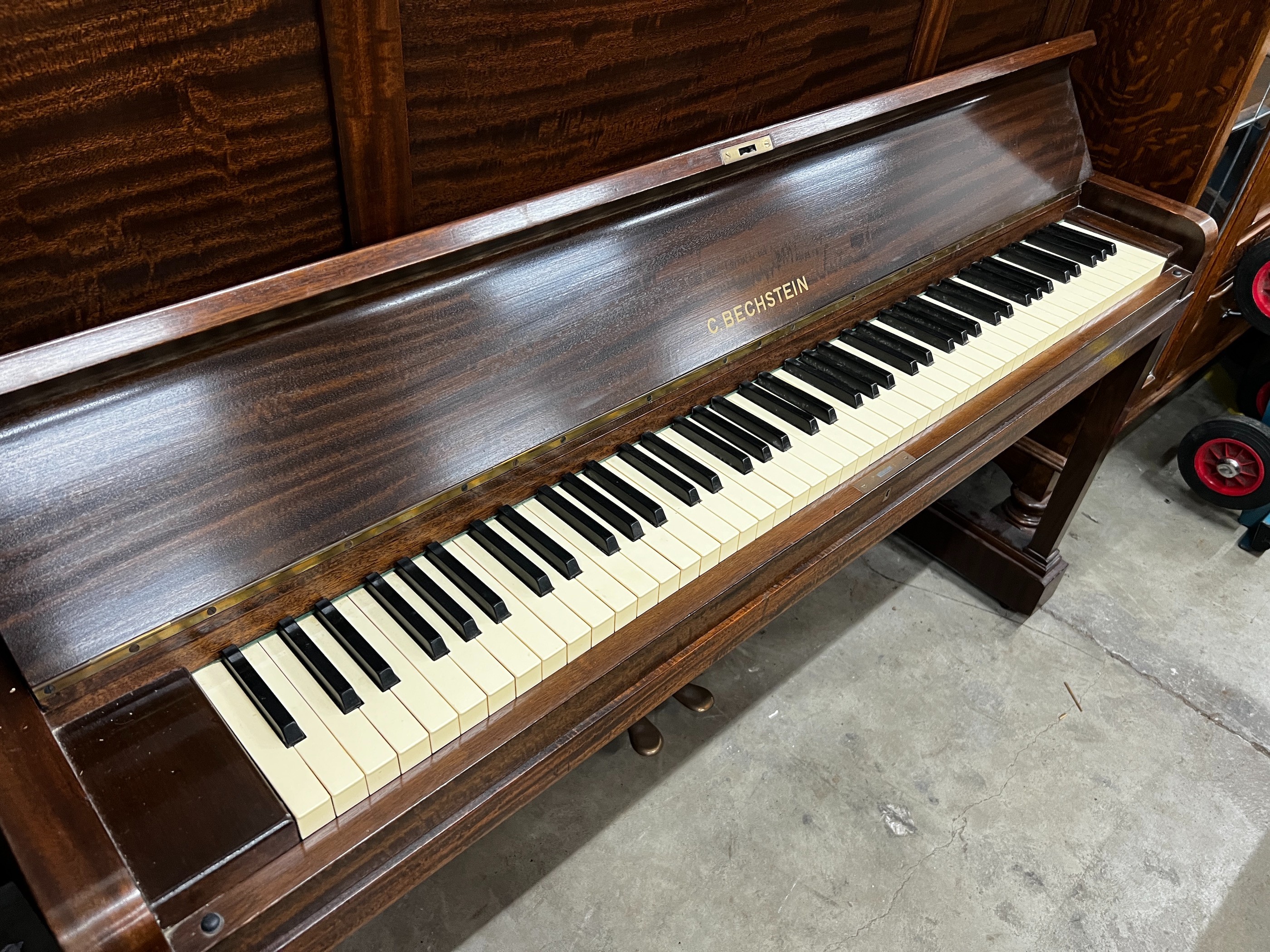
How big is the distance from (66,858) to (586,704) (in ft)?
1.75

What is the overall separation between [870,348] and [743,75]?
0.49 meters

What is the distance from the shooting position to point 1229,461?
2590mm

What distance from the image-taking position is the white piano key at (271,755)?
2.93ft

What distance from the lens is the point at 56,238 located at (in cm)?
93

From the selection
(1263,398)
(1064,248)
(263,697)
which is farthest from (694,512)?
(1263,398)

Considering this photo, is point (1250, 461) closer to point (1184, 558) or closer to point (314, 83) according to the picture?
point (1184, 558)

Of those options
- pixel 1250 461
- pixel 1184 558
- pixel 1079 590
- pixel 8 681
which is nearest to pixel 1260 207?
pixel 1250 461

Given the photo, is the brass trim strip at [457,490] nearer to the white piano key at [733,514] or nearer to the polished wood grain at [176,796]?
the polished wood grain at [176,796]

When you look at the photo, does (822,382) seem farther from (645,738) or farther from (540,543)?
(645,738)

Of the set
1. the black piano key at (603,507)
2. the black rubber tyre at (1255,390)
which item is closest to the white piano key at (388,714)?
the black piano key at (603,507)

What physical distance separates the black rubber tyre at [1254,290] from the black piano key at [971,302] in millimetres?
1177

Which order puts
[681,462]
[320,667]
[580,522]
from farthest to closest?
[681,462] < [580,522] < [320,667]

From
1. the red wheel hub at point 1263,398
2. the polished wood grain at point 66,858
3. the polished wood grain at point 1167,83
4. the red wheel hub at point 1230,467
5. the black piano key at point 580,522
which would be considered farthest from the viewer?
the red wheel hub at point 1263,398

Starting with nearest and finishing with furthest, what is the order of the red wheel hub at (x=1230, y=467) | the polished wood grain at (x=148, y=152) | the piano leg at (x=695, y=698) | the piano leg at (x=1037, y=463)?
the polished wood grain at (x=148, y=152), the piano leg at (x=695, y=698), the piano leg at (x=1037, y=463), the red wheel hub at (x=1230, y=467)
